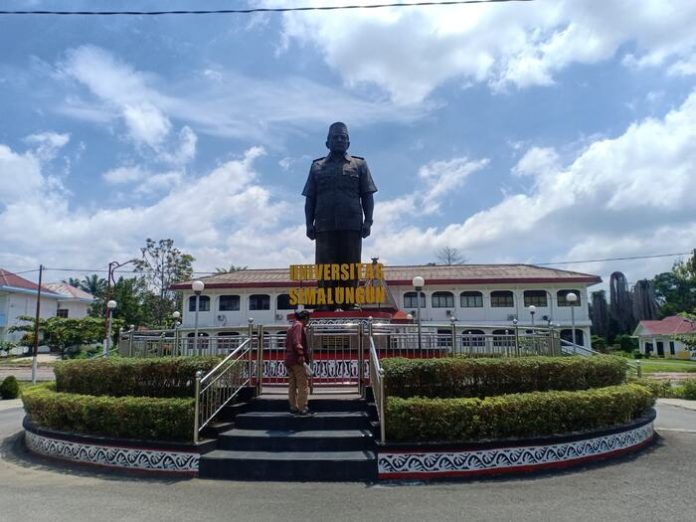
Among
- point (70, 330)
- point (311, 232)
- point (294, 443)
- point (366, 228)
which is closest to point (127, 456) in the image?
point (294, 443)

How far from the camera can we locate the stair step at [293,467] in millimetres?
6090

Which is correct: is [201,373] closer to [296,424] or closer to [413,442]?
[296,424]

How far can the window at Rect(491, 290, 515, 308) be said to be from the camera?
3572cm

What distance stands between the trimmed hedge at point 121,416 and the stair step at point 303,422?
96cm

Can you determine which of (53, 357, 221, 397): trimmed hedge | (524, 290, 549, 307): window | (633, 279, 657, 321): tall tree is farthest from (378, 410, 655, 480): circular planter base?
(633, 279, 657, 321): tall tree

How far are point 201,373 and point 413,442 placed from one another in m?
2.88

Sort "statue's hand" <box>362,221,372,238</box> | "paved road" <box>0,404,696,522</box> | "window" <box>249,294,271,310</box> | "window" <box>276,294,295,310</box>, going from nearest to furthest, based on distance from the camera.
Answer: "paved road" <box>0,404,696,522</box> < "statue's hand" <box>362,221,372,238</box> < "window" <box>276,294,295,310</box> < "window" <box>249,294,271,310</box>

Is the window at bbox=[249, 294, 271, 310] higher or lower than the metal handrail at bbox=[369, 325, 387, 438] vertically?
higher

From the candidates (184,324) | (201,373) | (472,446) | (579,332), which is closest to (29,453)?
(201,373)

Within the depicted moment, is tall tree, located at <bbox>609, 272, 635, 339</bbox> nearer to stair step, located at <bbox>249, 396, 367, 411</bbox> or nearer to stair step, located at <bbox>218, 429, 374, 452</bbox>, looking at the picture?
stair step, located at <bbox>249, 396, 367, 411</bbox>

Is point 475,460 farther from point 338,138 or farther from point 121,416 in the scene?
point 338,138

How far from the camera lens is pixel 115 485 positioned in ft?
19.9

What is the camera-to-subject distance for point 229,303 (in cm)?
3744

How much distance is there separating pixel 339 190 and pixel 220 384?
724cm
